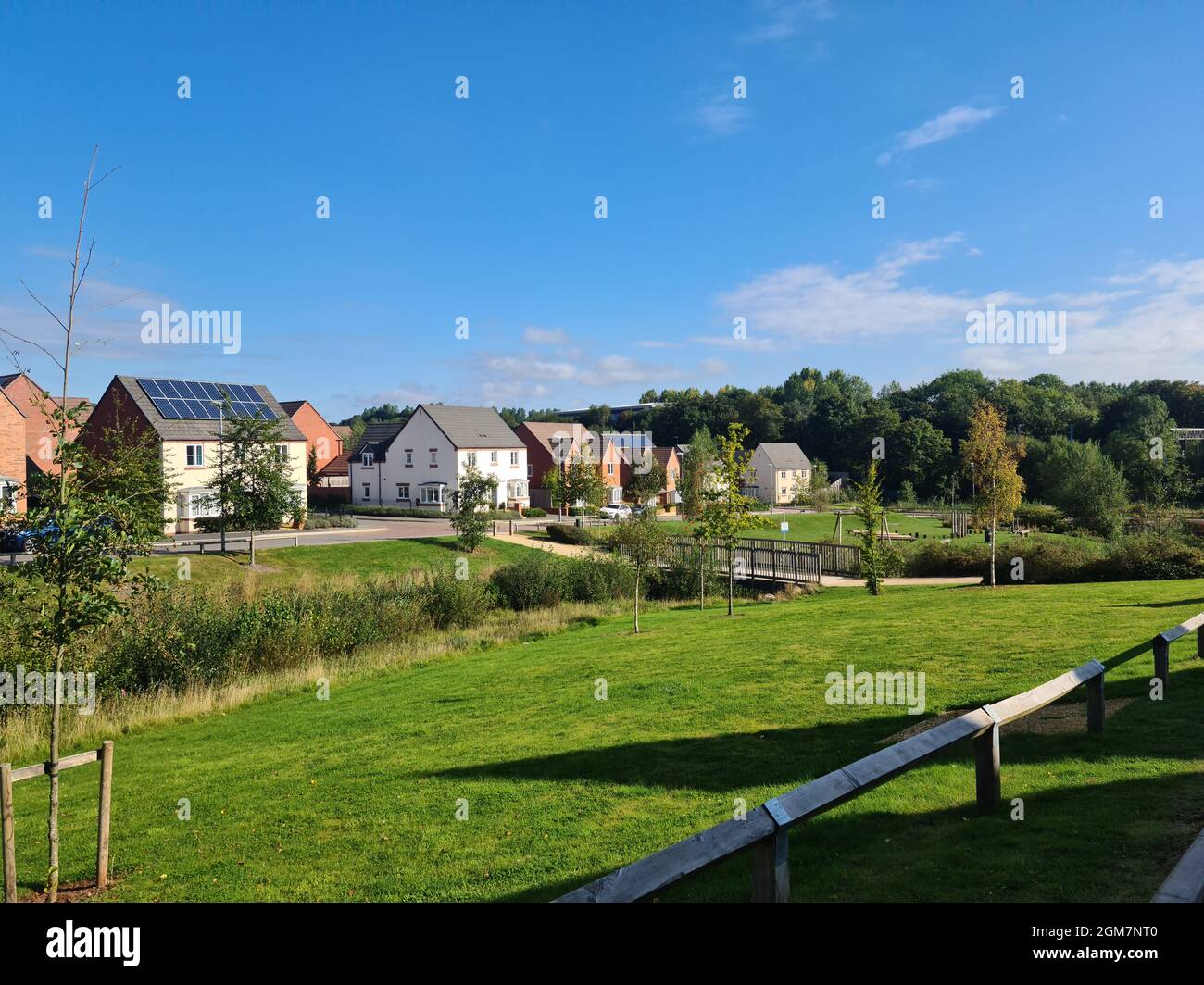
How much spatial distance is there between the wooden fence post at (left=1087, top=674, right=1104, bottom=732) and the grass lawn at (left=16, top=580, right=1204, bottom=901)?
0.12 m

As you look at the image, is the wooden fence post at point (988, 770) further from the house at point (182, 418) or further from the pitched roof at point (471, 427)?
the pitched roof at point (471, 427)

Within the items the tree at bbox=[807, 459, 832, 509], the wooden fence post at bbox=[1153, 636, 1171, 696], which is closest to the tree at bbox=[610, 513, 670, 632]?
the wooden fence post at bbox=[1153, 636, 1171, 696]

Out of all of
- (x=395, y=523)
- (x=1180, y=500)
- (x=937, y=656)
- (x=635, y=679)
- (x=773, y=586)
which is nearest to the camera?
(x=937, y=656)

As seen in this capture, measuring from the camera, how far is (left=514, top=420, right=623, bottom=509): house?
7144 centimetres

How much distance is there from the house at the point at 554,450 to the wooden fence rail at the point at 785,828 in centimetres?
6183

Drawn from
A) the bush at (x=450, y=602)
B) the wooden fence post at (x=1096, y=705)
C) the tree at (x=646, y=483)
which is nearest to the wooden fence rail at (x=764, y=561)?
the bush at (x=450, y=602)

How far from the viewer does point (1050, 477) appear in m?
62.6

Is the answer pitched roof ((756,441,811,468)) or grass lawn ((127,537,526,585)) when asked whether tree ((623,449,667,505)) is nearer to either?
grass lawn ((127,537,526,585))

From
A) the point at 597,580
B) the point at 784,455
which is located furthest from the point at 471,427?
the point at 784,455

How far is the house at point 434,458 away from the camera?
61781mm

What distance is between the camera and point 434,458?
62.4 m

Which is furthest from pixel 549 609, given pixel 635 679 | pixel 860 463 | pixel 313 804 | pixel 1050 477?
pixel 860 463
